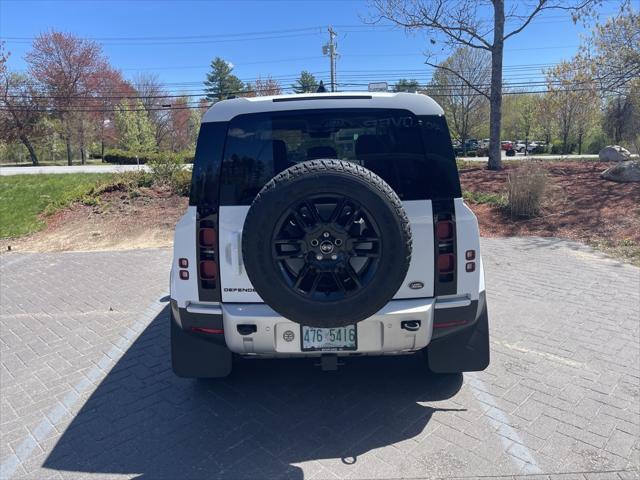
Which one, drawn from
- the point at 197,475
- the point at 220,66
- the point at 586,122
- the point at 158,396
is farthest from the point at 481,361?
the point at 220,66

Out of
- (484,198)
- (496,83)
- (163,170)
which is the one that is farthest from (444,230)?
(496,83)

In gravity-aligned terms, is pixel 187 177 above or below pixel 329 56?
below

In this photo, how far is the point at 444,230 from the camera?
2.63 metres

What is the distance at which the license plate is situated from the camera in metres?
2.64

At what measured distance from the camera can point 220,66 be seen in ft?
215

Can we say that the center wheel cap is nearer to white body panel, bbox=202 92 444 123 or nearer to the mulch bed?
white body panel, bbox=202 92 444 123

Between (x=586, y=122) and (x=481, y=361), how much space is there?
48.0m

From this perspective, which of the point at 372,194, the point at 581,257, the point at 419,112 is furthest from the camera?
the point at 581,257

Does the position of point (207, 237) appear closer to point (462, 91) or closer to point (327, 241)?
point (327, 241)

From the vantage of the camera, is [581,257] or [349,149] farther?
[581,257]

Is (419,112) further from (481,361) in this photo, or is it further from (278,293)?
(481,361)

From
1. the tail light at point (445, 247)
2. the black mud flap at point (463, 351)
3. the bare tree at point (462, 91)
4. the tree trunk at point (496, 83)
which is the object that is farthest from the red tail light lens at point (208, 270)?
the bare tree at point (462, 91)

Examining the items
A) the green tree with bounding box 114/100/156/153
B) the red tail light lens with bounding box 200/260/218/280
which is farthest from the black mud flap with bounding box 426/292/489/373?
the green tree with bounding box 114/100/156/153

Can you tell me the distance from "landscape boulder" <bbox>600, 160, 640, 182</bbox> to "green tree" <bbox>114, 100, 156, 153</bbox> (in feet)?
125
